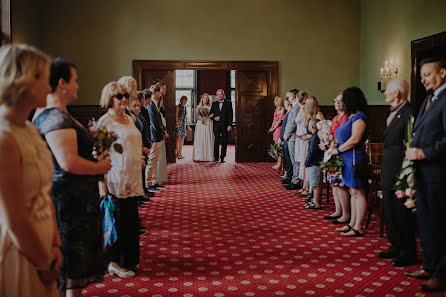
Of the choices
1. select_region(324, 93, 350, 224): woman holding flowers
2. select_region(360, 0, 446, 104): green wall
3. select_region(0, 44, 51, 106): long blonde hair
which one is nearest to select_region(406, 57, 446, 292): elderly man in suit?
select_region(324, 93, 350, 224): woman holding flowers

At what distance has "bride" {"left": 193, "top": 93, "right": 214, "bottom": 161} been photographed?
1418 centimetres

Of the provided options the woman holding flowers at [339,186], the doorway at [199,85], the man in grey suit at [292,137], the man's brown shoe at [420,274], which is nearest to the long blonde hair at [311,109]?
the woman holding flowers at [339,186]

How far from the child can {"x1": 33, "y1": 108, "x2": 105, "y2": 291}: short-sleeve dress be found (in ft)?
15.4

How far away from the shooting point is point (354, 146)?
222 inches

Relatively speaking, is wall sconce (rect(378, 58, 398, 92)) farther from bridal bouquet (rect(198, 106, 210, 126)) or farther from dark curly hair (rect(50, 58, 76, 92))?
dark curly hair (rect(50, 58, 76, 92))

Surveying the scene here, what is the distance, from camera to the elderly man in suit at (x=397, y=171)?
467 cm

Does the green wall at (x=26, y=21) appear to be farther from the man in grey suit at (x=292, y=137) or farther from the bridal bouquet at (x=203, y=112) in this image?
the man in grey suit at (x=292, y=137)

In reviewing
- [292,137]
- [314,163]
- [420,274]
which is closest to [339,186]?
[314,163]

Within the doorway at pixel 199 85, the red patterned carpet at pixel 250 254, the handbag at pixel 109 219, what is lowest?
the red patterned carpet at pixel 250 254

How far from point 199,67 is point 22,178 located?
39.2 ft

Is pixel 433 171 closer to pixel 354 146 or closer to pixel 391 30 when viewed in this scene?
pixel 354 146

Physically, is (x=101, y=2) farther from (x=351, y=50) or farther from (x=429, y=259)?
(x=429, y=259)

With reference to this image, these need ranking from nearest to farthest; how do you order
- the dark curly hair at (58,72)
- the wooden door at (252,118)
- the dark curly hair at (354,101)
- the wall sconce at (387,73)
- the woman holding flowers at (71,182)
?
the woman holding flowers at (71,182)
the dark curly hair at (58,72)
the dark curly hair at (354,101)
the wall sconce at (387,73)
the wooden door at (252,118)

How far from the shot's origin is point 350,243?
18.3 ft
